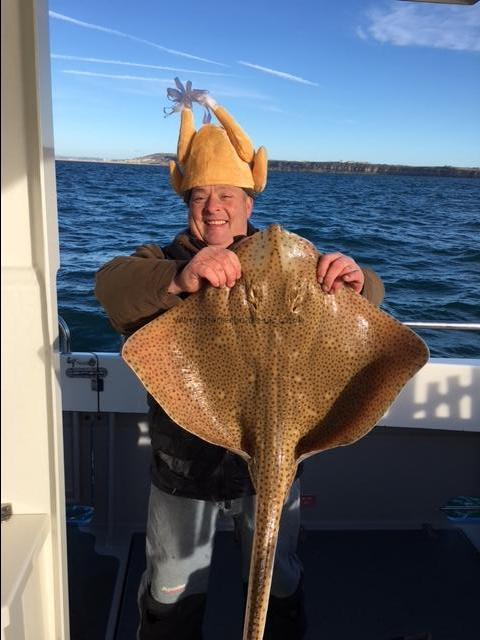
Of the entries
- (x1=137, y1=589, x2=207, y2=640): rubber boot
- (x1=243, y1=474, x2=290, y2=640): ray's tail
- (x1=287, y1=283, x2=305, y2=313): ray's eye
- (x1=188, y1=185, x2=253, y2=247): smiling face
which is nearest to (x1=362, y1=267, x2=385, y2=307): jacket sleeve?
(x1=287, y1=283, x2=305, y2=313): ray's eye

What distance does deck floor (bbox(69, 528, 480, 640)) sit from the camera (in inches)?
129

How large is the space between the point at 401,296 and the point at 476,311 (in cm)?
175

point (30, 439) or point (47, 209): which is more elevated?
point (47, 209)

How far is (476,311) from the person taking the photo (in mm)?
12562

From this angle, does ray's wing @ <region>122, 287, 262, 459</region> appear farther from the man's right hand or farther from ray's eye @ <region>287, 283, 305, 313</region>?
ray's eye @ <region>287, 283, 305, 313</region>

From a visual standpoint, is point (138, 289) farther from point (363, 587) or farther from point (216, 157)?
point (363, 587)

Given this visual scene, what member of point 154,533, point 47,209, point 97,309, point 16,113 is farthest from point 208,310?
point 97,309

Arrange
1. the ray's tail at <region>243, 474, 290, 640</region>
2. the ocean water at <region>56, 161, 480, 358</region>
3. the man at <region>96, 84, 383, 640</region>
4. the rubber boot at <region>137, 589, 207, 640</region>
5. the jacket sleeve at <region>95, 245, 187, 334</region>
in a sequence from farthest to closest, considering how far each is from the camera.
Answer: the ocean water at <region>56, 161, 480, 358</region>
the rubber boot at <region>137, 589, 207, 640</region>
the man at <region>96, 84, 383, 640</region>
the jacket sleeve at <region>95, 245, 187, 334</region>
the ray's tail at <region>243, 474, 290, 640</region>

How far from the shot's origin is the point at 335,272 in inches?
69.8

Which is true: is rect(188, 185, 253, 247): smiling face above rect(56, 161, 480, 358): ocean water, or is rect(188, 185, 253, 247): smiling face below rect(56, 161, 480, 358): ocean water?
above

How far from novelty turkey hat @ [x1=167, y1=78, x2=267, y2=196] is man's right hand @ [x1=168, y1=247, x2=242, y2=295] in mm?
661

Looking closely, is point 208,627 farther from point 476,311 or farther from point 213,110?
point 476,311

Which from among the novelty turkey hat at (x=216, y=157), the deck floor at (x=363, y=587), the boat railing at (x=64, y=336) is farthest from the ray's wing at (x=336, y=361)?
the deck floor at (x=363, y=587)

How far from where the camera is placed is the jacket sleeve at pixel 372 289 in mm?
2023
